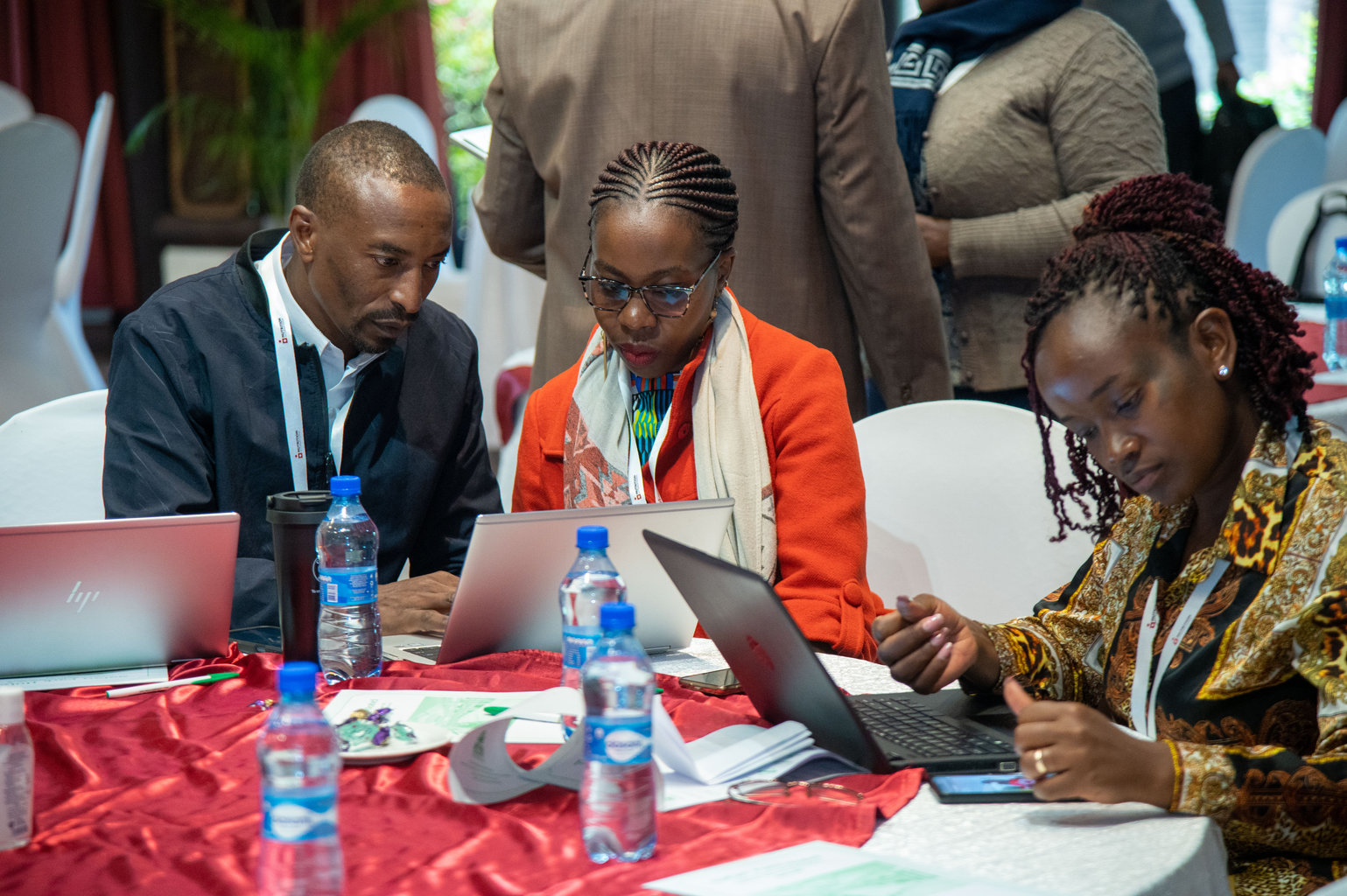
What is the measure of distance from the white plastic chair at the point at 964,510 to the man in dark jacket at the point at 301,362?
0.86m

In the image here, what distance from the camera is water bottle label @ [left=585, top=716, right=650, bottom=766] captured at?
1050mm

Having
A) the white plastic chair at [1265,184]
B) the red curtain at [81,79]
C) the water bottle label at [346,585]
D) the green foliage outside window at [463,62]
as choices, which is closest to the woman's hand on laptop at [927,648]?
the water bottle label at [346,585]

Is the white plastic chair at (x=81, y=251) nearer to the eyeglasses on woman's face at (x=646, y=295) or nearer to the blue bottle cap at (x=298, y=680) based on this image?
the eyeglasses on woman's face at (x=646, y=295)

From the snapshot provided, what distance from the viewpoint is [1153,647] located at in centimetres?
148

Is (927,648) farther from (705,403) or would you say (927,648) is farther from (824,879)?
(705,403)

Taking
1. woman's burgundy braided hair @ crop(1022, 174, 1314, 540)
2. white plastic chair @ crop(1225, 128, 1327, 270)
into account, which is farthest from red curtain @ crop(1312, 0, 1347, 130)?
woman's burgundy braided hair @ crop(1022, 174, 1314, 540)

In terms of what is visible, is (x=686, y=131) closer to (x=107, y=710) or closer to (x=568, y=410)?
(x=568, y=410)

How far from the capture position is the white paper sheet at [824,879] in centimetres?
98

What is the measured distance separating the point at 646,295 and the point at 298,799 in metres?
1.17

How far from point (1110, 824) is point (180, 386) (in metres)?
1.64

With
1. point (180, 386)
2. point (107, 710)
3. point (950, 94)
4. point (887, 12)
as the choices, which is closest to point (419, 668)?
point (107, 710)

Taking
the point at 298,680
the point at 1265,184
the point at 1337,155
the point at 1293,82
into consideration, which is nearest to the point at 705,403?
the point at 298,680

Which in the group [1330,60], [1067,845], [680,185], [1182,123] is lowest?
[1067,845]

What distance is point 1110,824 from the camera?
114cm
